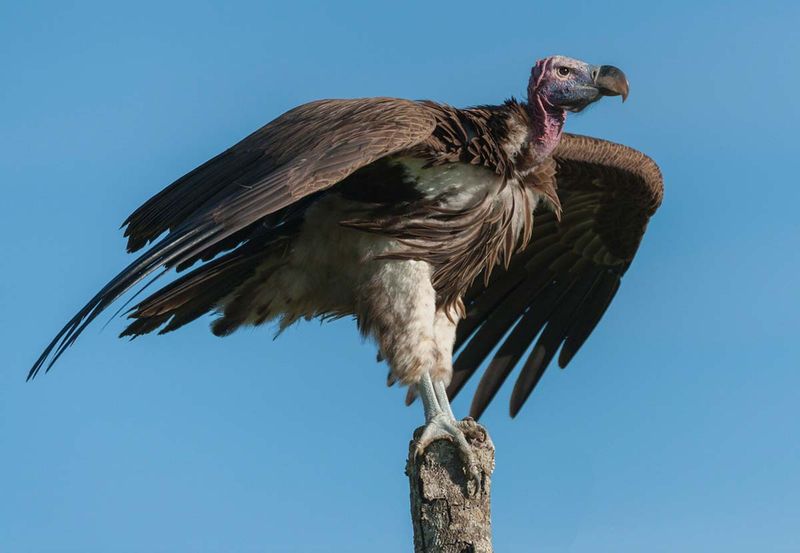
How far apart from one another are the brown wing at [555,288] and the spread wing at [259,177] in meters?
2.25

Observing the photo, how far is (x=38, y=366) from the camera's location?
21.5 feet

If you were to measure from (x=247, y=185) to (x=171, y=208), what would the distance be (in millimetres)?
599

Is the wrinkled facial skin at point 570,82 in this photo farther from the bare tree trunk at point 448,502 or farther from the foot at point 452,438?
the bare tree trunk at point 448,502

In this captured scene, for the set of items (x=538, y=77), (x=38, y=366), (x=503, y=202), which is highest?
(x=538, y=77)

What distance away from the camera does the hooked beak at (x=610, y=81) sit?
8250mm

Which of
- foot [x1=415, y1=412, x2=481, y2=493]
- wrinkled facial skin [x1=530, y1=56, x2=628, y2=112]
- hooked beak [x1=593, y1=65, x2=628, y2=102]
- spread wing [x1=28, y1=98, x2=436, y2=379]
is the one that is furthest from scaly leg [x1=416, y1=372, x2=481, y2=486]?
hooked beak [x1=593, y1=65, x2=628, y2=102]

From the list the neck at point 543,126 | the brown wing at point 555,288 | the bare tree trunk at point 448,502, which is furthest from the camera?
the brown wing at point 555,288

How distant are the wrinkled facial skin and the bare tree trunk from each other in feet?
7.42

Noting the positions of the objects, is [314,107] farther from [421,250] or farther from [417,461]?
[417,461]

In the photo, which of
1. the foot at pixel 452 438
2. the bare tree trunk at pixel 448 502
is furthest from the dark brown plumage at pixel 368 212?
the bare tree trunk at pixel 448 502

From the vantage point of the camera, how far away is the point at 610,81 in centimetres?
827

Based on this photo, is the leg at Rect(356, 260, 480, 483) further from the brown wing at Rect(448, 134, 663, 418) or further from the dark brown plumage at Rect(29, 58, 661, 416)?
the brown wing at Rect(448, 134, 663, 418)

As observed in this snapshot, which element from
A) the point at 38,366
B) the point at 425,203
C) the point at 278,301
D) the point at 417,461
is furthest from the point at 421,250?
the point at 38,366

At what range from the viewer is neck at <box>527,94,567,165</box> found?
8.21 metres
